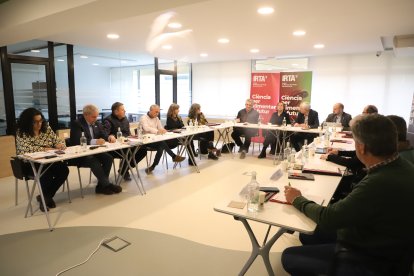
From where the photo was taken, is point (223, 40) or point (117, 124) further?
point (223, 40)

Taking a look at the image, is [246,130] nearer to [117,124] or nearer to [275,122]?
[275,122]

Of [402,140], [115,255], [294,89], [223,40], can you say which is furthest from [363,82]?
[115,255]

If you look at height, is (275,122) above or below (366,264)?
above

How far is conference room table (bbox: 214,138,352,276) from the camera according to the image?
4.97 ft

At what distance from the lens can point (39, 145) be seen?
3.48 metres

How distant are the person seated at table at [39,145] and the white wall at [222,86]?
211 inches

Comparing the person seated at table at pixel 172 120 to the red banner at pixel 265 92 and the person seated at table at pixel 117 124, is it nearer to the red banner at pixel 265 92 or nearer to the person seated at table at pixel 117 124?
→ the person seated at table at pixel 117 124

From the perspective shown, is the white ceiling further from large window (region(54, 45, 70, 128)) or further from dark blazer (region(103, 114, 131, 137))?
dark blazer (region(103, 114, 131, 137))

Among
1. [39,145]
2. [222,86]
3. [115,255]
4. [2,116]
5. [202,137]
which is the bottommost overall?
[115,255]

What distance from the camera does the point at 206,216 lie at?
316cm

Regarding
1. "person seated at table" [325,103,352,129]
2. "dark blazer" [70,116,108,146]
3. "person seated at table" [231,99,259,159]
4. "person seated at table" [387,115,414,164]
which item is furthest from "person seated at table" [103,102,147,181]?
"person seated at table" [325,103,352,129]

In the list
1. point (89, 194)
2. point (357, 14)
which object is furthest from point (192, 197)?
point (357, 14)

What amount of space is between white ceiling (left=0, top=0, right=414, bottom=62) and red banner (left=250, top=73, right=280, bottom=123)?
144 centimetres

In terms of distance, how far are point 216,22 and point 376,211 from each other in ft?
10.8
